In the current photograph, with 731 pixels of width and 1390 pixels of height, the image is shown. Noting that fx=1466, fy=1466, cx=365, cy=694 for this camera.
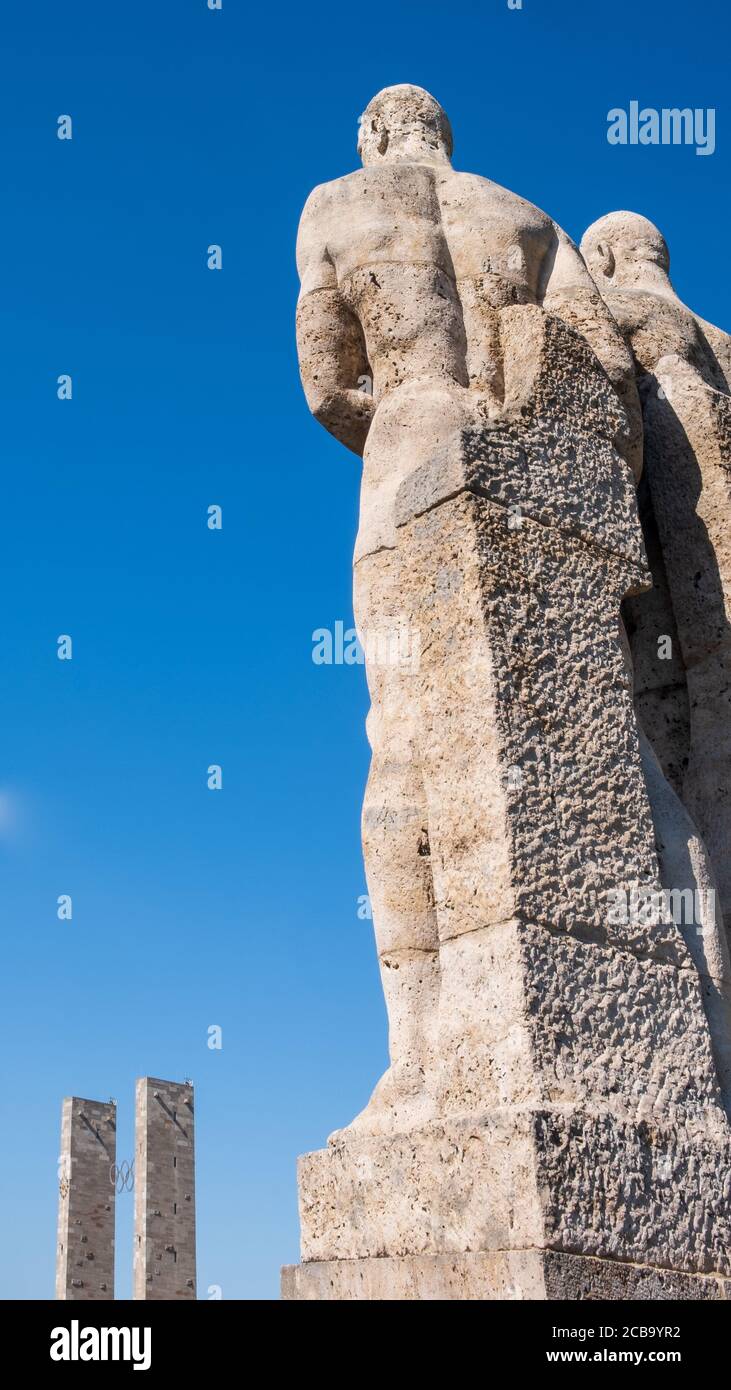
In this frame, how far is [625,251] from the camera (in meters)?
6.05

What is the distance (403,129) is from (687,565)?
1.90m

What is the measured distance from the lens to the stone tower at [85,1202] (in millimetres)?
23203

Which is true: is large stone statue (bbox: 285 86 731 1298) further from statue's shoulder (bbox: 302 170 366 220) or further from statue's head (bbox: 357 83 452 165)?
statue's head (bbox: 357 83 452 165)

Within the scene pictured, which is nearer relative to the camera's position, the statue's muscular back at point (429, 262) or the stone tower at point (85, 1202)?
the statue's muscular back at point (429, 262)

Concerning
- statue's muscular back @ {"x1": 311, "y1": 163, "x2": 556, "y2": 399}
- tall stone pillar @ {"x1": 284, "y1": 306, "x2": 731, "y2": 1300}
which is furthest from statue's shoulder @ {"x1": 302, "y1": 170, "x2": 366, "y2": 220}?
tall stone pillar @ {"x1": 284, "y1": 306, "x2": 731, "y2": 1300}

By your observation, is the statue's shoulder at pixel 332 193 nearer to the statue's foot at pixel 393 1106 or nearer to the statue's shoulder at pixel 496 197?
the statue's shoulder at pixel 496 197

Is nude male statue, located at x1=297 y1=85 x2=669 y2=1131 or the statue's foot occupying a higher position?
nude male statue, located at x1=297 y1=85 x2=669 y2=1131

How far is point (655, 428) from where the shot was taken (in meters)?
5.29

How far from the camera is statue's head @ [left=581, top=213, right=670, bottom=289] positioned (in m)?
5.97

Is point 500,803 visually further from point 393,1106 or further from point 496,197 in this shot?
point 496,197

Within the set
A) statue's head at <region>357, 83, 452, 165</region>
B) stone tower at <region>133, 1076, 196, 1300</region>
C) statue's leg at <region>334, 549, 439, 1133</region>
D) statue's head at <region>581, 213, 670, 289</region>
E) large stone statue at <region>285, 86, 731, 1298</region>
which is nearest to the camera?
large stone statue at <region>285, 86, 731, 1298</region>

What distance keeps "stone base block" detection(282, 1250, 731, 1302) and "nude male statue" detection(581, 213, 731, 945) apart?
5.02 feet

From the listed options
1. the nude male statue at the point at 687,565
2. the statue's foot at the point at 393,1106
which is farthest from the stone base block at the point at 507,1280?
the nude male statue at the point at 687,565
